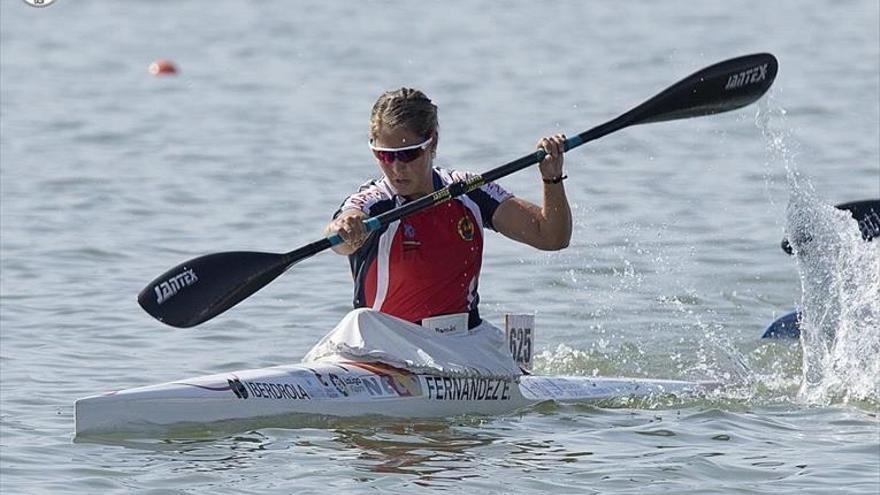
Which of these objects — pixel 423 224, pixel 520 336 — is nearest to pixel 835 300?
pixel 520 336

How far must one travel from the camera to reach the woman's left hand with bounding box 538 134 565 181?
25.7 feet

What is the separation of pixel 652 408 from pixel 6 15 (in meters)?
21.0

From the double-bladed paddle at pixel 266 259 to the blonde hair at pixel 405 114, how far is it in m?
0.29

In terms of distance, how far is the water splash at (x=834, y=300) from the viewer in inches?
360

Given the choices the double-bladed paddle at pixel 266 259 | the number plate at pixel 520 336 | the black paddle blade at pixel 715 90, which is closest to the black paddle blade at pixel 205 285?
the double-bladed paddle at pixel 266 259

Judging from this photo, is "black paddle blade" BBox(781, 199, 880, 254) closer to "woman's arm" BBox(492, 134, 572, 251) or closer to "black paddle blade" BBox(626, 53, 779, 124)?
"black paddle blade" BBox(626, 53, 779, 124)

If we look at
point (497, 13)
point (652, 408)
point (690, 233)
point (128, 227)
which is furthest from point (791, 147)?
point (497, 13)

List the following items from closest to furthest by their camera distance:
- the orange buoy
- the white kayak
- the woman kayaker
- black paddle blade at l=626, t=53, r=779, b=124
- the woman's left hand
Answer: the white kayak, the woman's left hand, the woman kayaker, black paddle blade at l=626, t=53, r=779, b=124, the orange buoy

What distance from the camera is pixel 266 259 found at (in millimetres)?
8234

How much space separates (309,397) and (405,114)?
1307 millimetres

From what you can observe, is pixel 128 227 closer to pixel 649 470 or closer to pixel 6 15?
pixel 649 470

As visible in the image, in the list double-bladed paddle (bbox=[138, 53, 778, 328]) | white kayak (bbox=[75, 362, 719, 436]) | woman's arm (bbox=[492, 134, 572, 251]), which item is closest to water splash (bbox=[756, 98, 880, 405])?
double-bladed paddle (bbox=[138, 53, 778, 328])

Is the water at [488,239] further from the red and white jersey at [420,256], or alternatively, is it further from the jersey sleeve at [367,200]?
the jersey sleeve at [367,200]

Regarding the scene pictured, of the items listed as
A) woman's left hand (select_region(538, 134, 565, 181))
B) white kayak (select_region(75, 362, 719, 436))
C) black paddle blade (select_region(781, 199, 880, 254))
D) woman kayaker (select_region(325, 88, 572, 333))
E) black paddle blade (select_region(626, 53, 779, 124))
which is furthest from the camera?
black paddle blade (select_region(781, 199, 880, 254))
